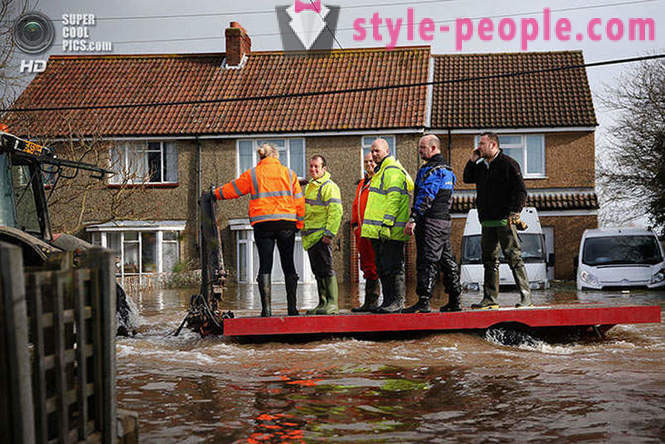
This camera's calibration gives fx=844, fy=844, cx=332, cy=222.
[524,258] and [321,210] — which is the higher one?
[321,210]

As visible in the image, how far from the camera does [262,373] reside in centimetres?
835

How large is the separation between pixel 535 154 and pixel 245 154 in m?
11.1

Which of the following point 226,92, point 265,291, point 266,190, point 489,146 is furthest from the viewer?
point 226,92

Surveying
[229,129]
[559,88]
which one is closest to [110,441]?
[229,129]

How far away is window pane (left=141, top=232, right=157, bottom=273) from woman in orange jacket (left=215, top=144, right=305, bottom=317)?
22.3 m

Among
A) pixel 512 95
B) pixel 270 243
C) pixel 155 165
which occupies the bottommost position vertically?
pixel 270 243

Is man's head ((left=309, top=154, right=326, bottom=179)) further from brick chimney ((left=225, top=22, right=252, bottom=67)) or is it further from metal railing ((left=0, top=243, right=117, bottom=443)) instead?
brick chimney ((left=225, top=22, right=252, bottom=67))

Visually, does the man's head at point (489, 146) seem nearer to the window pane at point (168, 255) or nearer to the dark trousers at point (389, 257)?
the dark trousers at point (389, 257)

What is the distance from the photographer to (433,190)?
990 centimetres

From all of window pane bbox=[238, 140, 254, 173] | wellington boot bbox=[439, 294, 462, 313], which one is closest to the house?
window pane bbox=[238, 140, 254, 173]

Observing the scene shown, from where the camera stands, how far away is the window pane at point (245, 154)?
104ft

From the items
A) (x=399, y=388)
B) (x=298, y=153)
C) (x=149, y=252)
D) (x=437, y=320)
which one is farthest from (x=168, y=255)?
(x=399, y=388)

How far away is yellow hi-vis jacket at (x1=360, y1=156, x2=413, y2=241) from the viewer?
10070 millimetres

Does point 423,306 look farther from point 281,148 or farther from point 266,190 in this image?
point 281,148
